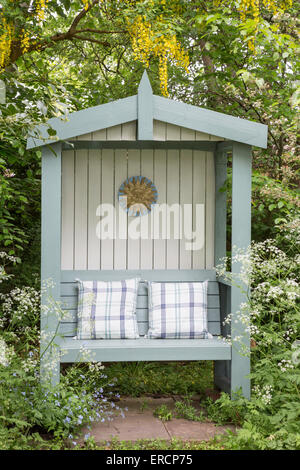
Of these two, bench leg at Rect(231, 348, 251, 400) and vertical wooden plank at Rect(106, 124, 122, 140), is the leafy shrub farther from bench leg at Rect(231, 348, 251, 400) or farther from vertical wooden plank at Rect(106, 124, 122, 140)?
→ vertical wooden plank at Rect(106, 124, 122, 140)

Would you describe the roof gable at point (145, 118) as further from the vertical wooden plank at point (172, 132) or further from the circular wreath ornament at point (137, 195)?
the circular wreath ornament at point (137, 195)

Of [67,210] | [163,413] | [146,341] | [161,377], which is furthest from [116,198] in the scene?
[163,413]

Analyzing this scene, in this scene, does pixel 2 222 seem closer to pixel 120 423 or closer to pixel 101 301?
pixel 101 301

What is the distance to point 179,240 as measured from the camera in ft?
15.4

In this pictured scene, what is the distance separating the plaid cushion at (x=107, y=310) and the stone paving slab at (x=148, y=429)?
64cm

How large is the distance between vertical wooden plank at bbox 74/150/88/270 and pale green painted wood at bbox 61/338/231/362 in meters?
0.84

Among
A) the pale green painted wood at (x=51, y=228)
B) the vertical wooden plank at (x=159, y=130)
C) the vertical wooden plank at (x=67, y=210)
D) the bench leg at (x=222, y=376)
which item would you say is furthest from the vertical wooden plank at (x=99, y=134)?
the bench leg at (x=222, y=376)

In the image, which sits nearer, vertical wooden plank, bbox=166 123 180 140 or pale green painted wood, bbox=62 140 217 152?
vertical wooden plank, bbox=166 123 180 140

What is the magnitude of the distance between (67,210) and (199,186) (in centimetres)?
121

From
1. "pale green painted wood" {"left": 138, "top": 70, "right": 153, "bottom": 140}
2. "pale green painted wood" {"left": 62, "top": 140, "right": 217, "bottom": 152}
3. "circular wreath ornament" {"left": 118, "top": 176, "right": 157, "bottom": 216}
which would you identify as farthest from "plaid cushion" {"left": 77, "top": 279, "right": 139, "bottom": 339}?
"pale green painted wood" {"left": 138, "top": 70, "right": 153, "bottom": 140}

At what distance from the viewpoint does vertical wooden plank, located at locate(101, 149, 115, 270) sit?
15.1ft

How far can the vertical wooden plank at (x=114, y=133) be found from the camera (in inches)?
155
